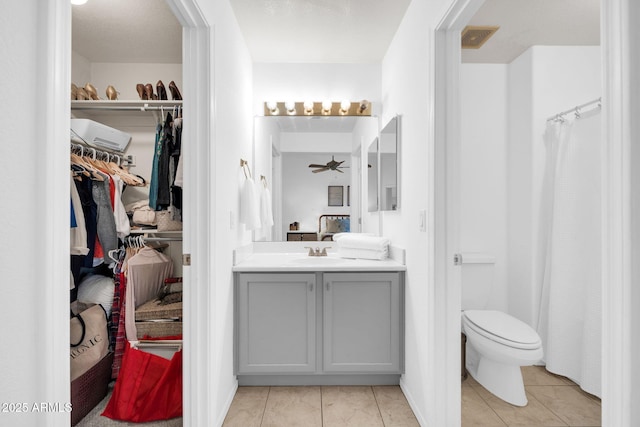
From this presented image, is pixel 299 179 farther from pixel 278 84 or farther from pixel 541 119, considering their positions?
pixel 541 119

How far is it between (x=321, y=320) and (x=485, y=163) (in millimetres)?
1828

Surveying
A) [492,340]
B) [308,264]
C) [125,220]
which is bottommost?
[492,340]

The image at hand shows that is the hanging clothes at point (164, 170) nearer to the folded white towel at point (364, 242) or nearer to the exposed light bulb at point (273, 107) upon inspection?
the exposed light bulb at point (273, 107)

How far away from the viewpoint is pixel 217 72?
72.5 inches

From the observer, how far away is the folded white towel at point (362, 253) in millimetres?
2557

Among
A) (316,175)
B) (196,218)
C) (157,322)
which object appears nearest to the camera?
(196,218)

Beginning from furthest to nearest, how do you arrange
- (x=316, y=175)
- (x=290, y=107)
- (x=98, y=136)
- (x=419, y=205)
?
(x=316, y=175) < (x=290, y=107) < (x=98, y=136) < (x=419, y=205)

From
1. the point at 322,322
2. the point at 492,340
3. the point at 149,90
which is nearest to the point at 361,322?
the point at 322,322

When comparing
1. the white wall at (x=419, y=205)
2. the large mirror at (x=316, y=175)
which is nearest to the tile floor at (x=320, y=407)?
the white wall at (x=419, y=205)

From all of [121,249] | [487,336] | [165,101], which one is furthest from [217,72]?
[487,336]

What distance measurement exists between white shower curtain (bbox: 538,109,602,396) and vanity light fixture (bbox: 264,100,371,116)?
1.47 metres

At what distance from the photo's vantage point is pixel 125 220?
2355 mm

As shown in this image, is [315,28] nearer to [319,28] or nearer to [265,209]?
[319,28]

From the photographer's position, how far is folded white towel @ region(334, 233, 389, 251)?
2.57 metres
